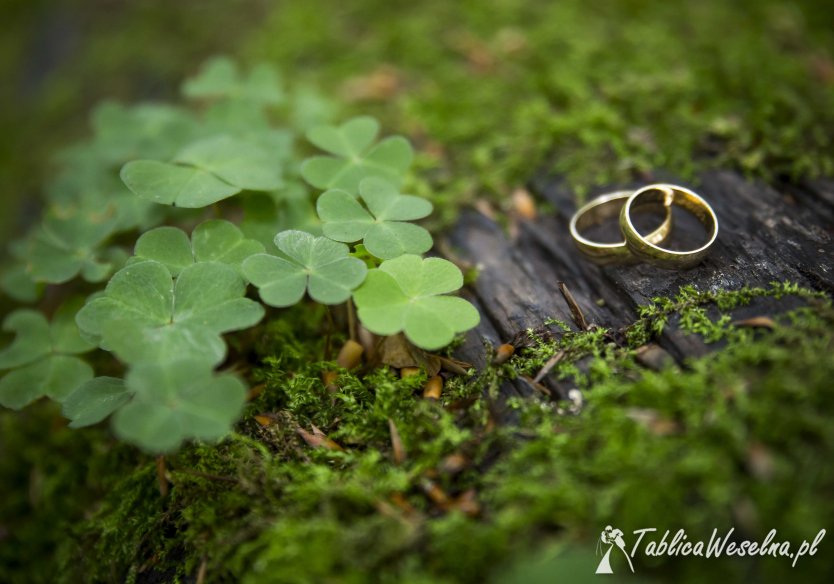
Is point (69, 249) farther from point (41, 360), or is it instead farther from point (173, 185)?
point (173, 185)

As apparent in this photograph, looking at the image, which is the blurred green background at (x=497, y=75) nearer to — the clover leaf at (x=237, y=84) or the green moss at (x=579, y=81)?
the green moss at (x=579, y=81)

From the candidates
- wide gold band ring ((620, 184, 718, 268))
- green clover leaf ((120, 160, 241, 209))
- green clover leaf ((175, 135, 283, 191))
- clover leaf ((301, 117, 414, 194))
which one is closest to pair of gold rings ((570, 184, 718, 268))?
wide gold band ring ((620, 184, 718, 268))

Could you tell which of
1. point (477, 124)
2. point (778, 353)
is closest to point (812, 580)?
point (778, 353)

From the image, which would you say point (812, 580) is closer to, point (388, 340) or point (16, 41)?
point (388, 340)

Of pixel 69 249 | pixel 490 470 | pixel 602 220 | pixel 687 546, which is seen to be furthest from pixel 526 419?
pixel 69 249

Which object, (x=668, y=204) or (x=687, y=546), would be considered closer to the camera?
(x=687, y=546)

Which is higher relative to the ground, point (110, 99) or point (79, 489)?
point (110, 99)

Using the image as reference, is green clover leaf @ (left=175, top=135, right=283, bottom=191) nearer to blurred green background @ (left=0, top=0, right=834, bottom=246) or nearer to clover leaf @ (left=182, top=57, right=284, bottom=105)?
clover leaf @ (left=182, top=57, right=284, bottom=105)
